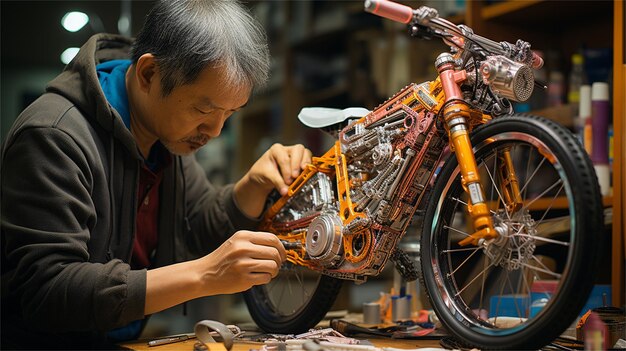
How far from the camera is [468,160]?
3.03 ft

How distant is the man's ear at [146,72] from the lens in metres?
1.22

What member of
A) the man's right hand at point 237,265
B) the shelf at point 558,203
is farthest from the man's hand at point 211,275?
the shelf at point 558,203

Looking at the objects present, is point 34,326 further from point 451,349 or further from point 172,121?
point 451,349

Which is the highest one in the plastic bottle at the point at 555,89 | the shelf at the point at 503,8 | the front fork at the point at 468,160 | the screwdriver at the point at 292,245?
the shelf at the point at 503,8

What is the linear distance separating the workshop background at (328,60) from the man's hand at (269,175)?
133 millimetres

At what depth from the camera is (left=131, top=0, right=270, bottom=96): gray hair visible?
115cm

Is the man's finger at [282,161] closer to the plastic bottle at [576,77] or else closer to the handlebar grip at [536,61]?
the handlebar grip at [536,61]

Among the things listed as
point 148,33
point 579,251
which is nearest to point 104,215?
point 148,33

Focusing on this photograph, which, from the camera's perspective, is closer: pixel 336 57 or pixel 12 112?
pixel 12 112

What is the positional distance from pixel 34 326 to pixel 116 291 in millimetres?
186

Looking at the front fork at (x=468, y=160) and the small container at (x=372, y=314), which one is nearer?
the front fork at (x=468, y=160)

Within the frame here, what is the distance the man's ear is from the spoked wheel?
0.47 metres

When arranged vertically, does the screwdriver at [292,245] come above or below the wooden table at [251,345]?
above

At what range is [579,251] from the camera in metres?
0.81
